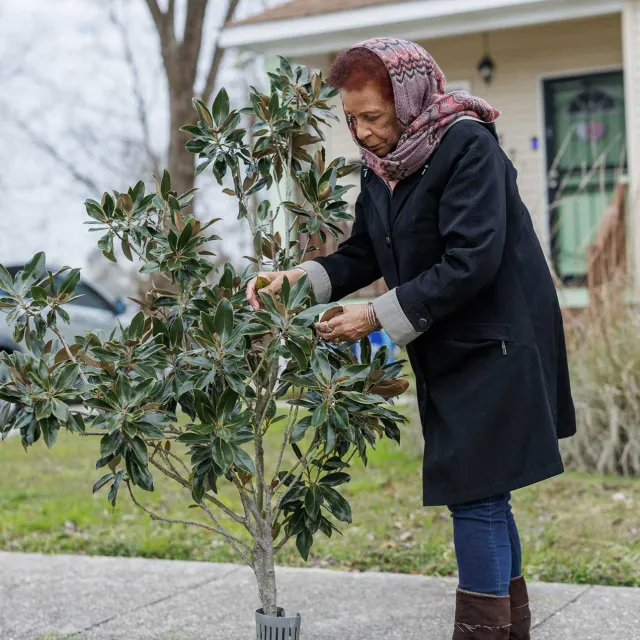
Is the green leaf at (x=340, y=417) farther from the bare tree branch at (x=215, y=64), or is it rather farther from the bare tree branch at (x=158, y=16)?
the bare tree branch at (x=215, y=64)

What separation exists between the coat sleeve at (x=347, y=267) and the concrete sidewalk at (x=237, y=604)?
1191 mm

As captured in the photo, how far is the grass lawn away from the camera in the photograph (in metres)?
4.29

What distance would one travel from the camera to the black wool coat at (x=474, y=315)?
253 centimetres

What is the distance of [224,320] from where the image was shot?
252 centimetres

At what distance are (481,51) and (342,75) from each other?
931 cm

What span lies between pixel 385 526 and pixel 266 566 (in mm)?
2184

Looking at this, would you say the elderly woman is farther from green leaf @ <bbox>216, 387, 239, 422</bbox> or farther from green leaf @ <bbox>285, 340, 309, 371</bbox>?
green leaf @ <bbox>216, 387, 239, 422</bbox>

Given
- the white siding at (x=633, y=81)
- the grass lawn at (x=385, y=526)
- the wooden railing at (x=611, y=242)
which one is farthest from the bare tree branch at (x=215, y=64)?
the grass lawn at (x=385, y=526)

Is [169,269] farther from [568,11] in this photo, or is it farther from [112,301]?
[112,301]

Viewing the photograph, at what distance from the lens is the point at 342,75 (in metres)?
2.62

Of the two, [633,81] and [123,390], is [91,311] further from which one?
[123,390]

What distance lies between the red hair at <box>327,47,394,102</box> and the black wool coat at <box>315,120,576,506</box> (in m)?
0.22

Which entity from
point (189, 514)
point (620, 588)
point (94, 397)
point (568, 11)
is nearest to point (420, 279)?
point (94, 397)

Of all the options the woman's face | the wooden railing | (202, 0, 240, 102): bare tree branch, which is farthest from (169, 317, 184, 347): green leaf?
(202, 0, 240, 102): bare tree branch
